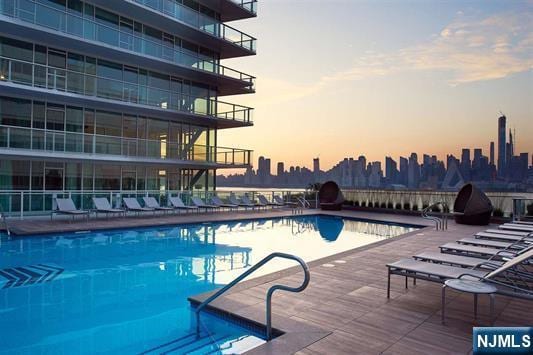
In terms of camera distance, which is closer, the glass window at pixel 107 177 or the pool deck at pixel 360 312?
the pool deck at pixel 360 312

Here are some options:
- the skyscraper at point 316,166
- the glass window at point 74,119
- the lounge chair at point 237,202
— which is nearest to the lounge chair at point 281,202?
the lounge chair at point 237,202

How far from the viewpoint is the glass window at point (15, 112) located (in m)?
15.1

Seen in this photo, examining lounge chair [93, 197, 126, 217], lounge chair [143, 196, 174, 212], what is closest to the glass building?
lounge chair [93, 197, 126, 217]

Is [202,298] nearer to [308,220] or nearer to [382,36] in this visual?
[308,220]

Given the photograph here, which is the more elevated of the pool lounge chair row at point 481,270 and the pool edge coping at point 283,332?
the pool lounge chair row at point 481,270

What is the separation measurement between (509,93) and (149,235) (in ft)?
62.7

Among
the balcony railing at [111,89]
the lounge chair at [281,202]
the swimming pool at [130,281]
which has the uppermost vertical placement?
the balcony railing at [111,89]

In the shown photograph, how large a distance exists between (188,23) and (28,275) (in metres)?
16.3

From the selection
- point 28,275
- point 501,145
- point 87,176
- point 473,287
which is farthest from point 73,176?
point 501,145

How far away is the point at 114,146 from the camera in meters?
17.4

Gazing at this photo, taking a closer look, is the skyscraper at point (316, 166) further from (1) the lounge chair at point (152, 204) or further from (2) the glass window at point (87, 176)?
(2) the glass window at point (87, 176)

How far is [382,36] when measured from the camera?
1797 cm

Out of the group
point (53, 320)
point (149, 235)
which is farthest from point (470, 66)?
point (53, 320)

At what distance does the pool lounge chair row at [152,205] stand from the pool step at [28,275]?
5.66 metres
